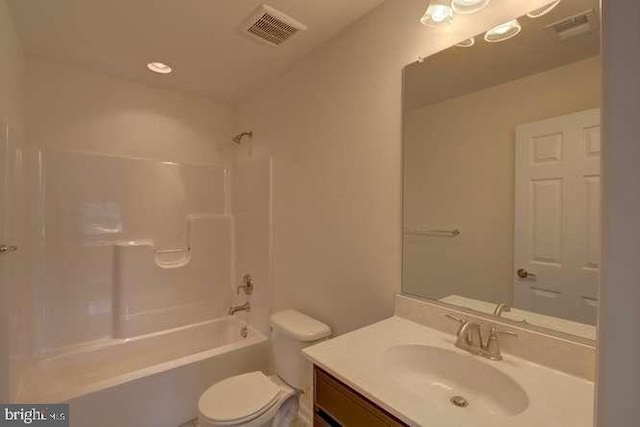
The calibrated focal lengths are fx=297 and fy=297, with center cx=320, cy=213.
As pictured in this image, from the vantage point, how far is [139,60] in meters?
2.13

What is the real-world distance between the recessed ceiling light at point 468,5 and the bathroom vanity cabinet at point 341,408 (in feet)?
4.90

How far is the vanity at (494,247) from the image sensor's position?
0.94 metres

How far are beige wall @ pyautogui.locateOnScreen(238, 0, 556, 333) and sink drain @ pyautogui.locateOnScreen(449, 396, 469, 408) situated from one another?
1.68ft

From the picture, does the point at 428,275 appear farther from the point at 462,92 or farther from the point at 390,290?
the point at 462,92

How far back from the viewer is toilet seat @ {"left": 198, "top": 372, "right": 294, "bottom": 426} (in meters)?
1.43

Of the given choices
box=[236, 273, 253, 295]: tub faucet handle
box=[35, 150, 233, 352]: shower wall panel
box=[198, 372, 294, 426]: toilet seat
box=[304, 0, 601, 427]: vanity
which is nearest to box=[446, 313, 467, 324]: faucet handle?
box=[304, 0, 601, 427]: vanity

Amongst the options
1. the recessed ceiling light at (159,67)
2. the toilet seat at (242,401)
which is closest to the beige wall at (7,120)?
the recessed ceiling light at (159,67)

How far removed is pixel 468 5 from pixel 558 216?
89 cm

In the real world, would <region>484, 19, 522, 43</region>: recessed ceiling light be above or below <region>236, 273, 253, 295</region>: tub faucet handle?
above

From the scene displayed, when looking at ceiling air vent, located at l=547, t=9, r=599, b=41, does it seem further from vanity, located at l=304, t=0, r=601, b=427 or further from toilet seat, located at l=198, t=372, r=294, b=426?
toilet seat, located at l=198, t=372, r=294, b=426

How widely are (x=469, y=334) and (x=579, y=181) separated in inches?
26.2

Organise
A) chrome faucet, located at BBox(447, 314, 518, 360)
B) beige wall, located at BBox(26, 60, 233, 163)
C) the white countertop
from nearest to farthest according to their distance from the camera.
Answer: the white countertop < chrome faucet, located at BBox(447, 314, 518, 360) < beige wall, located at BBox(26, 60, 233, 163)

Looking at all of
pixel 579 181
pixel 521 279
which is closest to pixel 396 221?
pixel 521 279

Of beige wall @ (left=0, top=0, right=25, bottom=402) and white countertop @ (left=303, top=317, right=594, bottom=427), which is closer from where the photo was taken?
white countertop @ (left=303, top=317, right=594, bottom=427)
